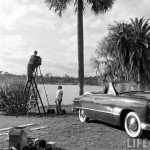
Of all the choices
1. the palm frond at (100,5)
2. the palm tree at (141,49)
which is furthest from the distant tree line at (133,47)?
the palm frond at (100,5)

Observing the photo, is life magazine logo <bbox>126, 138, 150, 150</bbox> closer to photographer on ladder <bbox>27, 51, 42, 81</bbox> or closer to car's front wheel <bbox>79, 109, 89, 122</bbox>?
car's front wheel <bbox>79, 109, 89, 122</bbox>

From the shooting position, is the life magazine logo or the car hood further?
the car hood

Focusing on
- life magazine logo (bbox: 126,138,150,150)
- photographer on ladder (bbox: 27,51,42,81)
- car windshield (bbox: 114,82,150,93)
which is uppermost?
photographer on ladder (bbox: 27,51,42,81)

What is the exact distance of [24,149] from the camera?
645cm

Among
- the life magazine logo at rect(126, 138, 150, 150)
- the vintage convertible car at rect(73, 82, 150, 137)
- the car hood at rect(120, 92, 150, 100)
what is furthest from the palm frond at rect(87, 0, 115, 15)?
the life magazine logo at rect(126, 138, 150, 150)

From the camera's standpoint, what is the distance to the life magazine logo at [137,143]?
7180 mm

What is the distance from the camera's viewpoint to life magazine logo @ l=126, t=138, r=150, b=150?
7.18 meters

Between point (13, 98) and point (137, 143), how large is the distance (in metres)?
8.31

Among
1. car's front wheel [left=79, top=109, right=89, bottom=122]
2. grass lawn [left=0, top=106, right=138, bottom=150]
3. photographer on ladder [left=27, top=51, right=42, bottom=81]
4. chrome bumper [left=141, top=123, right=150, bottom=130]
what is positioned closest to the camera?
grass lawn [left=0, top=106, right=138, bottom=150]

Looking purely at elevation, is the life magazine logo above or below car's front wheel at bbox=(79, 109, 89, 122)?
below

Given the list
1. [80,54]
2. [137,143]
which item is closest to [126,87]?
[137,143]

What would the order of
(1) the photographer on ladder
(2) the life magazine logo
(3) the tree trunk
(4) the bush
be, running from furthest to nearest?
(3) the tree trunk < (4) the bush < (1) the photographer on ladder < (2) the life magazine logo

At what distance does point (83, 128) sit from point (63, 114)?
14.7 feet

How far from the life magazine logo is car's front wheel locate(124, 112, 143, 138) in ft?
0.66
